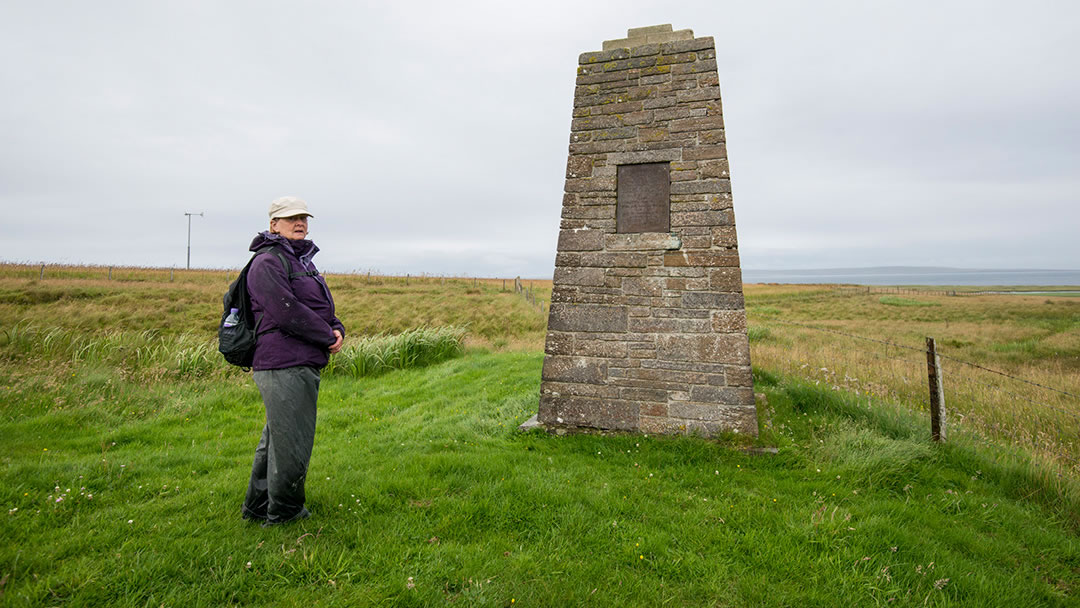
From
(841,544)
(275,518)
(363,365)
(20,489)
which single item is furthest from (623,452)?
(363,365)

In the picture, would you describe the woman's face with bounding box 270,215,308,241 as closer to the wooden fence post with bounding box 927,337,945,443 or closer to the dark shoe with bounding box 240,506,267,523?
the dark shoe with bounding box 240,506,267,523

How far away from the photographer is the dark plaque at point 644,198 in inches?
231

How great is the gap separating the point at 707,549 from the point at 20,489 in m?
5.43

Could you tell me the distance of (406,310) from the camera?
23812 mm

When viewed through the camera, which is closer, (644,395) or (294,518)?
(294,518)

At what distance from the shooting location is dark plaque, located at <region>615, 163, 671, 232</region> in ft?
19.2

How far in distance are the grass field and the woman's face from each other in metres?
2.07

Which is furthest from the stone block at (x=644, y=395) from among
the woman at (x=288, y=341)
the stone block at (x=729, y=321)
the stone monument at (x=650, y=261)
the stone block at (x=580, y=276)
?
the woman at (x=288, y=341)

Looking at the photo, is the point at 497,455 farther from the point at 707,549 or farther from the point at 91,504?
the point at 91,504

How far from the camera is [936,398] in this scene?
577 centimetres

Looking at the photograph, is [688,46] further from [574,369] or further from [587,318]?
[574,369]

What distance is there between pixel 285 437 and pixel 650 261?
4.11m

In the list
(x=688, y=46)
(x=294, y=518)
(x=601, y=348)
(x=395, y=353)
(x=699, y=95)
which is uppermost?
(x=688, y=46)

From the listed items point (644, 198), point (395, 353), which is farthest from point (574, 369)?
point (395, 353)
